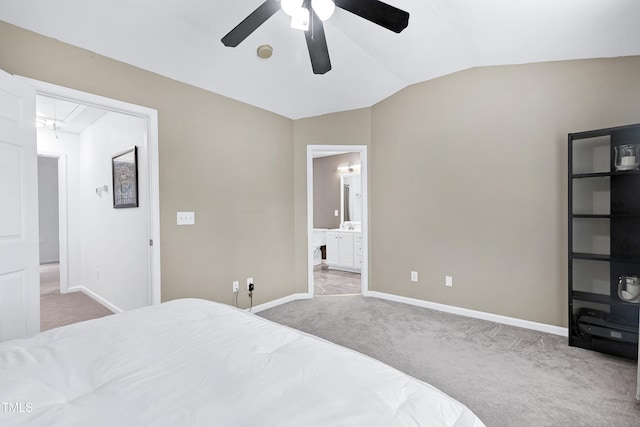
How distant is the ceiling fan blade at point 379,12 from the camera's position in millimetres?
1569

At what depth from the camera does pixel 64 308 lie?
3680 mm

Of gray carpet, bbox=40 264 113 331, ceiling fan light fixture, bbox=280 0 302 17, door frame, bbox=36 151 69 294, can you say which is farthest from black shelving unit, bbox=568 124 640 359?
door frame, bbox=36 151 69 294

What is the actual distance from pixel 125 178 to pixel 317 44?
2602 mm

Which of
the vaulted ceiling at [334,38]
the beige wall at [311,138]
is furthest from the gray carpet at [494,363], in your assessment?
the vaulted ceiling at [334,38]

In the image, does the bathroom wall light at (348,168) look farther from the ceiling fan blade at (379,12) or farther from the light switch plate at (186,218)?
the ceiling fan blade at (379,12)

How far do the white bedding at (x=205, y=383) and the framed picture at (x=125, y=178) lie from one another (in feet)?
7.05

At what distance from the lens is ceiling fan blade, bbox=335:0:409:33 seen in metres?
1.57

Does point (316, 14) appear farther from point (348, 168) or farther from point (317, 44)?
point (348, 168)

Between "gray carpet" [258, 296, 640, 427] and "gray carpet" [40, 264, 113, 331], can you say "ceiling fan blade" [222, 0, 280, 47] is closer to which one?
"gray carpet" [258, 296, 640, 427]

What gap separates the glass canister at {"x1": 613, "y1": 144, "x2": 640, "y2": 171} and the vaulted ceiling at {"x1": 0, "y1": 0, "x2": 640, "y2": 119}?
34.0 inches

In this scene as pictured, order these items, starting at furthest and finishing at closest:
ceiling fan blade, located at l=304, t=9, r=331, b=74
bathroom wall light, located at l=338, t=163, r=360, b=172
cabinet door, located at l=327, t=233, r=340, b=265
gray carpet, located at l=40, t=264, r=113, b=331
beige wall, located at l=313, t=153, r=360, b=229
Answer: beige wall, located at l=313, t=153, r=360, b=229
bathroom wall light, located at l=338, t=163, r=360, b=172
cabinet door, located at l=327, t=233, r=340, b=265
gray carpet, located at l=40, t=264, r=113, b=331
ceiling fan blade, located at l=304, t=9, r=331, b=74

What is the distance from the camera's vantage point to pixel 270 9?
1661mm

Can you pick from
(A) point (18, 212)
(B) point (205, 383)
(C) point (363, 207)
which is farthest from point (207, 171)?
(B) point (205, 383)

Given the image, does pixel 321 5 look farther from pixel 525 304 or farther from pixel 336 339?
pixel 525 304
